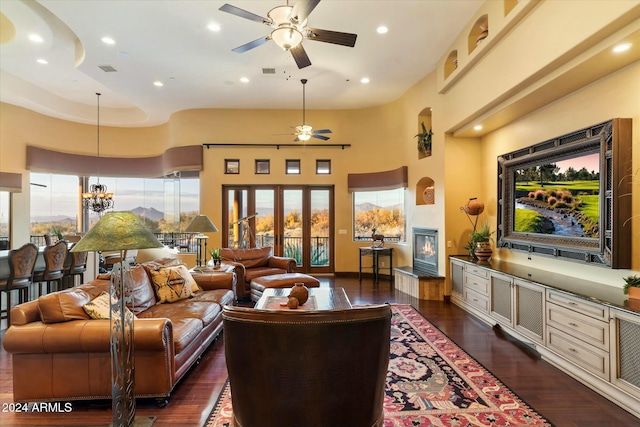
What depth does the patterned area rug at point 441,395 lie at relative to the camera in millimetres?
2340

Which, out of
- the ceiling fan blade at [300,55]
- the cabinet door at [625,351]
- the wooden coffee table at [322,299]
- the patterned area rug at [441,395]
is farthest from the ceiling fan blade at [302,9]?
the cabinet door at [625,351]

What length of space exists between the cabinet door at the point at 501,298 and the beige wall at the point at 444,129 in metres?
0.57

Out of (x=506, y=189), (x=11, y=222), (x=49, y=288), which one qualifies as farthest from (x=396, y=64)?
(x=11, y=222)

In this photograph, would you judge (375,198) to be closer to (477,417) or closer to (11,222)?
(477,417)

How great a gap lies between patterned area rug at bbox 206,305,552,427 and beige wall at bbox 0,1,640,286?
5.49 feet

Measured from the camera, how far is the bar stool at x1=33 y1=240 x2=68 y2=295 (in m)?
4.77

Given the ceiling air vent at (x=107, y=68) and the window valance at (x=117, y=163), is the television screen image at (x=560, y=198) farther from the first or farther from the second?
the ceiling air vent at (x=107, y=68)

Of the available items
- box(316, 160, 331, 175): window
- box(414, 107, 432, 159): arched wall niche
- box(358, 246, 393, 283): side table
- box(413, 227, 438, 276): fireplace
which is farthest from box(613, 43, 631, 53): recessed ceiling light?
box(316, 160, 331, 175): window

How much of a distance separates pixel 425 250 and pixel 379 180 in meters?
2.26

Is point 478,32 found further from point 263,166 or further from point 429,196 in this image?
point 263,166

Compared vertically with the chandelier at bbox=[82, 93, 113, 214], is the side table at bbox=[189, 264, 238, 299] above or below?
below

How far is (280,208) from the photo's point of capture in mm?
8297

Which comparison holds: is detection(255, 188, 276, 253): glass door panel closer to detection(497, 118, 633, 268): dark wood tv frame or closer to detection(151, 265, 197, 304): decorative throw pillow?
detection(151, 265, 197, 304): decorative throw pillow

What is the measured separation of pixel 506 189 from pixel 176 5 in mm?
5283
